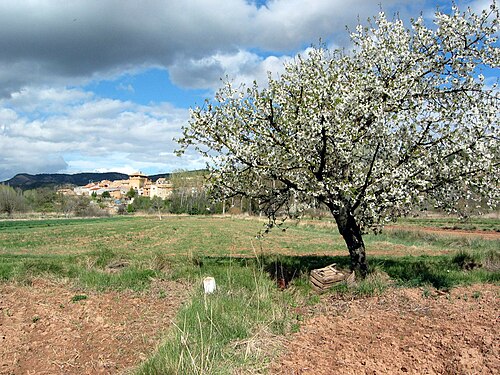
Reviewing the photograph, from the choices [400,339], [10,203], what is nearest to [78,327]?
[400,339]

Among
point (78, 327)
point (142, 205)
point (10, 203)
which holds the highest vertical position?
point (78, 327)

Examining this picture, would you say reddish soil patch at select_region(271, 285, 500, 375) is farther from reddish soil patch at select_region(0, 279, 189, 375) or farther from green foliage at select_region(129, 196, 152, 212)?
green foliage at select_region(129, 196, 152, 212)

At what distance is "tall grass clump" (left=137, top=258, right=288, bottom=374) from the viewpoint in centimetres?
562

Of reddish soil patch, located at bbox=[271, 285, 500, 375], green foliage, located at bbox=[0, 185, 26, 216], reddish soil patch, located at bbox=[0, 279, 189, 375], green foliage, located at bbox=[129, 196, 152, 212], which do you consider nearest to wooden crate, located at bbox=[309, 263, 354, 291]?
reddish soil patch, located at bbox=[271, 285, 500, 375]

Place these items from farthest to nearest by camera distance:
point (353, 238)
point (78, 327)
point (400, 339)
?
point (353, 238), point (78, 327), point (400, 339)

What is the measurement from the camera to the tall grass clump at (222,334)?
5.62 meters

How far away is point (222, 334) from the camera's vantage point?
6.92 metres

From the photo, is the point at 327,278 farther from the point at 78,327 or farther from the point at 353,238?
the point at 78,327

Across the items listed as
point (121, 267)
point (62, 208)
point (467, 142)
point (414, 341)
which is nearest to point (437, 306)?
point (414, 341)

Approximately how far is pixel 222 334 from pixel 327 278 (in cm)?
421

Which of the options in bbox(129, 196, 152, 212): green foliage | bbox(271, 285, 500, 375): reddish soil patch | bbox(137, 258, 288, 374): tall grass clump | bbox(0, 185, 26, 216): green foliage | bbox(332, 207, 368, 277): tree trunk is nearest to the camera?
bbox(271, 285, 500, 375): reddish soil patch

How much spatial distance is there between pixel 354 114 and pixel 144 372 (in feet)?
24.0

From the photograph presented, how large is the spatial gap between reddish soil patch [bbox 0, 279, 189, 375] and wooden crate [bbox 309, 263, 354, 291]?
11.6 ft

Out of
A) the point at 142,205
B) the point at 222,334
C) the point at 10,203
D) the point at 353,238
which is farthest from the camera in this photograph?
the point at 142,205
